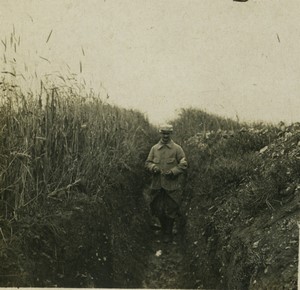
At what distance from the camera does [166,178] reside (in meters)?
4.10

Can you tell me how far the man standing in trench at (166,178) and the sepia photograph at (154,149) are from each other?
1cm

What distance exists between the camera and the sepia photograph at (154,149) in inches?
118

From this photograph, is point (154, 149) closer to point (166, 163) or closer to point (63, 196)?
point (166, 163)

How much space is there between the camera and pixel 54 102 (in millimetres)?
3428

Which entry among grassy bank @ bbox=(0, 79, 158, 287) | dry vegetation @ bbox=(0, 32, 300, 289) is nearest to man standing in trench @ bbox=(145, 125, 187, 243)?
dry vegetation @ bbox=(0, 32, 300, 289)

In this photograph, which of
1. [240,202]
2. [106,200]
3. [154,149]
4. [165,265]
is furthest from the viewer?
[154,149]

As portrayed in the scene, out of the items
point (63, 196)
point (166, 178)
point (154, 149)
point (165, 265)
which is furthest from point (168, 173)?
point (63, 196)

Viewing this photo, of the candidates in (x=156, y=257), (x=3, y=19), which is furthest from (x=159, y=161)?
(x=3, y=19)

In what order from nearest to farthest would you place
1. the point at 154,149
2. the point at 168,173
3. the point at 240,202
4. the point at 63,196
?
1. the point at 63,196
2. the point at 240,202
3. the point at 168,173
4. the point at 154,149

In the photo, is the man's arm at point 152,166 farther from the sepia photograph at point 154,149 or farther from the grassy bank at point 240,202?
the grassy bank at point 240,202

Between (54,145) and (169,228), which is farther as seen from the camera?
(169,228)

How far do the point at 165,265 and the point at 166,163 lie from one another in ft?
3.11

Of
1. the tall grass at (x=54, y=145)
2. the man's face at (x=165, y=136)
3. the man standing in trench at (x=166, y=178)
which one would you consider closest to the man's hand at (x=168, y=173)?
the man standing in trench at (x=166, y=178)

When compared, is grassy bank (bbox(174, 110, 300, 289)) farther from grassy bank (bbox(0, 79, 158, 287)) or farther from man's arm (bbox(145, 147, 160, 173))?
grassy bank (bbox(0, 79, 158, 287))
